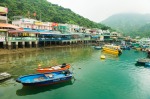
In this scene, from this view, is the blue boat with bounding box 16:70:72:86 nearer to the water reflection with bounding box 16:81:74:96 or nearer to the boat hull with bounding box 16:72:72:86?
the boat hull with bounding box 16:72:72:86

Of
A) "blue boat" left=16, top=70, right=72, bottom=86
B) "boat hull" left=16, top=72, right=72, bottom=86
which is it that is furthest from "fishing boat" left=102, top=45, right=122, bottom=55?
"boat hull" left=16, top=72, right=72, bottom=86

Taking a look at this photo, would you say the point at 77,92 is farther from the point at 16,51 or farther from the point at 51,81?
the point at 16,51

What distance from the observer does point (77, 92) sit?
83.4 feet

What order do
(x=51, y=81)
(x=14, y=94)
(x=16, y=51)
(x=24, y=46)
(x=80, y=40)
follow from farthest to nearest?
(x=80, y=40), (x=24, y=46), (x=16, y=51), (x=51, y=81), (x=14, y=94)

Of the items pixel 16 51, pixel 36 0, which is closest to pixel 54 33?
pixel 16 51

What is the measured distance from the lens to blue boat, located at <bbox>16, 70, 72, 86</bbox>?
24828 mm

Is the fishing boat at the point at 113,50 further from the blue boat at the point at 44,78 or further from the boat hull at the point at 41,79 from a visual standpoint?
the boat hull at the point at 41,79

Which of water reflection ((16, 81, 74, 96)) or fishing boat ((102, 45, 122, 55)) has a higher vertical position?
fishing boat ((102, 45, 122, 55))

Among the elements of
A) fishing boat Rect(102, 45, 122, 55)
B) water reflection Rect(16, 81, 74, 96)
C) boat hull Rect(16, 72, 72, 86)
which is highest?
fishing boat Rect(102, 45, 122, 55)

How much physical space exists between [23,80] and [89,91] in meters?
9.30

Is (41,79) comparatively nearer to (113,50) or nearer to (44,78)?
(44,78)

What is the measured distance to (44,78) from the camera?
1079 inches

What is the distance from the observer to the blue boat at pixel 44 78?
24828mm

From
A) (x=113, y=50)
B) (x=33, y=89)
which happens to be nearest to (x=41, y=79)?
(x=33, y=89)
